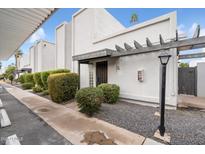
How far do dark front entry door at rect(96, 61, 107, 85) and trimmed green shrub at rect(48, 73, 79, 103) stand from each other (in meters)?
1.87

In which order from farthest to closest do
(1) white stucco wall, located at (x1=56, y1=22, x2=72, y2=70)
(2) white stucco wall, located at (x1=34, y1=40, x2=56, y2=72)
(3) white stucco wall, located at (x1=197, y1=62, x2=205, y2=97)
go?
(2) white stucco wall, located at (x1=34, y1=40, x2=56, y2=72) → (1) white stucco wall, located at (x1=56, y1=22, x2=72, y2=70) → (3) white stucco wall, located at (x1=197, y1=62, x2=205, y2=97)

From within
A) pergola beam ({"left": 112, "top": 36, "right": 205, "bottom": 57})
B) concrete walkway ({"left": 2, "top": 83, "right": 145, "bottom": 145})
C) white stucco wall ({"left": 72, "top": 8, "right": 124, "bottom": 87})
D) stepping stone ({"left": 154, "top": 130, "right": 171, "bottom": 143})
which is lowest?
concrete walkway ({"left": 2, "top": 83, "right": 145, "bottom": 145})

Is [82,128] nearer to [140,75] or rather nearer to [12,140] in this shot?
[12,140]

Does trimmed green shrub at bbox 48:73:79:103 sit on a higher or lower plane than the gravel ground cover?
higher

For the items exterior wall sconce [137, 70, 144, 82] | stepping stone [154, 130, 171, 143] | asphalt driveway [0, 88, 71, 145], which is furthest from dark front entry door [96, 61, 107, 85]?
stepping stone [154, 130, 171, 143]

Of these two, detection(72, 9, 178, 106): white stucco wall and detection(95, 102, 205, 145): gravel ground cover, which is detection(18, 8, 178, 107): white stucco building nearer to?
detection(72, 9, 178, 106): white stucco wall

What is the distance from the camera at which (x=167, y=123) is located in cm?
→ 430

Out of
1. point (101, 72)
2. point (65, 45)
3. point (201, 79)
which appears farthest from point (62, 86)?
point (201, 79)

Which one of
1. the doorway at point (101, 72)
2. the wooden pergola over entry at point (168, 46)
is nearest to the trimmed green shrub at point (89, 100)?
the wooden pergola over entry at point (168, 46)

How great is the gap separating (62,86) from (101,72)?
2929 mm

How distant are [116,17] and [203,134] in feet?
38.1

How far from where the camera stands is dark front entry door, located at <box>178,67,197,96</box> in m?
9.02
